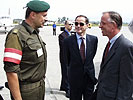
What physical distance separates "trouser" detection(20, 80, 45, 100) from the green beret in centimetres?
84

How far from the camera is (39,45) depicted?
6.55ft

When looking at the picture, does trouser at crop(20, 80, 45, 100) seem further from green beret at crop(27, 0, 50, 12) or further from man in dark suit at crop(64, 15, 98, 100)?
man in dark suit at crop(64, 15, 98, 100)

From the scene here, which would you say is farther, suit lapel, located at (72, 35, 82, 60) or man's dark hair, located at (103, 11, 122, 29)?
suit lapel, located at (72, 35, 82, 60)

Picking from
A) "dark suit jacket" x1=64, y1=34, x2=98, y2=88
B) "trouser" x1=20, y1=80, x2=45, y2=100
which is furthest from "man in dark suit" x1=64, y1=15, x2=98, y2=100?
"trouser" x1=20, y1=80, x2=45, y2=100

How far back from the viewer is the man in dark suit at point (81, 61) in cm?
299

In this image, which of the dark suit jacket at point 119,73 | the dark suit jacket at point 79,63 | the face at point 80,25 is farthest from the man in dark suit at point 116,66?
the face at point 80,25

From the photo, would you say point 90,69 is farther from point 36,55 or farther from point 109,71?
point 36,55

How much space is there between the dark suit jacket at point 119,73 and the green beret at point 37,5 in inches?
35.8

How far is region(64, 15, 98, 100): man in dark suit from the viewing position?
2985 mm

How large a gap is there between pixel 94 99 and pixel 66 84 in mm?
2011

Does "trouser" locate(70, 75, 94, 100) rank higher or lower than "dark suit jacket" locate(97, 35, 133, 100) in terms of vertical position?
lower

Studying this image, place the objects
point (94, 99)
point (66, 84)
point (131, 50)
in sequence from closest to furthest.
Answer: point (131, 50), point (94, 99), point (66, 84)

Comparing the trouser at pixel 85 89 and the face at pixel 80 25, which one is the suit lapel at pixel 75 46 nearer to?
the face at pixel 80 25

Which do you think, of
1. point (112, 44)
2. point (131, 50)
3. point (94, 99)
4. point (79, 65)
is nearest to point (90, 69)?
point (79, 65)
